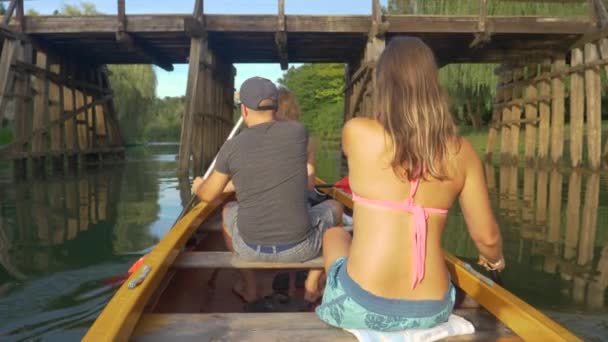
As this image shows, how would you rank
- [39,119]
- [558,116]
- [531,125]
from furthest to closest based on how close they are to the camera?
[531,125]
[558,116]
[39,119]

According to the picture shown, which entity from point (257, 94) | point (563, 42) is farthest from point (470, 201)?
point (563, 42)

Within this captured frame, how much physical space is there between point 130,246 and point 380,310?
3.86 meters

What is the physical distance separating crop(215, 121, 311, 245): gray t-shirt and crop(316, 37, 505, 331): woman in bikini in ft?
3.00

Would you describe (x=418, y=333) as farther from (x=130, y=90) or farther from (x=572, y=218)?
(x=130, y=90)

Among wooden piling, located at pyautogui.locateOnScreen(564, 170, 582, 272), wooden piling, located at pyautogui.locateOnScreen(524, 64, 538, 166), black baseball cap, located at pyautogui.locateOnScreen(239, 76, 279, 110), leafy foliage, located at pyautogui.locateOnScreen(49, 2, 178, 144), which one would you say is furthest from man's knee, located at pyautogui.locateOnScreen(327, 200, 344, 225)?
leafy foliage, located at pyautogui.locateOnScreen(49, 2, 178, 144)

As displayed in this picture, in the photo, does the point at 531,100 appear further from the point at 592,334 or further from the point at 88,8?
the point at 88,8

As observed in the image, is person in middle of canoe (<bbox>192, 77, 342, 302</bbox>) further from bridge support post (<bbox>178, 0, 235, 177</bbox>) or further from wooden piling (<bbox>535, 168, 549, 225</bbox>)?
bridge support post (<bbox>178, 0, 235, 177</bbox>)

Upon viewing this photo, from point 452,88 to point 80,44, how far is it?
46.7 ft

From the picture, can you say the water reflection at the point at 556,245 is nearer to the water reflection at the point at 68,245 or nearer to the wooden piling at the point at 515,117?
the water reflection at the point at 68,245

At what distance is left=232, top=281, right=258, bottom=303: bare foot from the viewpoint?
2967 millimetres

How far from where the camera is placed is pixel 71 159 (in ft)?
46.0

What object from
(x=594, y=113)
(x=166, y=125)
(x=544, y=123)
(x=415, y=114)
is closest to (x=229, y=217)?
(x=415, y=114)

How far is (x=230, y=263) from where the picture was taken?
108 inches

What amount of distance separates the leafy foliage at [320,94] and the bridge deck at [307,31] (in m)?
31.0
